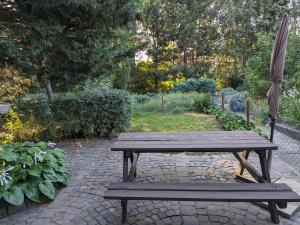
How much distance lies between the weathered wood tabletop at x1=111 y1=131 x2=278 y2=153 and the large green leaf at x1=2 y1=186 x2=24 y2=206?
112cm

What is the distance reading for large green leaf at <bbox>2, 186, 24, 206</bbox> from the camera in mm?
2757

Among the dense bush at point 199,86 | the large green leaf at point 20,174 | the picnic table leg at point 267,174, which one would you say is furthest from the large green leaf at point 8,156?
the dense bush at point 199,86

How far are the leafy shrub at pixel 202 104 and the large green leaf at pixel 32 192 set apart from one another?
7.32 metres

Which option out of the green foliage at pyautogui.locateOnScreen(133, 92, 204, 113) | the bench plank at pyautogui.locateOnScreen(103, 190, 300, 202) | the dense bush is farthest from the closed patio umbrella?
the dense bush

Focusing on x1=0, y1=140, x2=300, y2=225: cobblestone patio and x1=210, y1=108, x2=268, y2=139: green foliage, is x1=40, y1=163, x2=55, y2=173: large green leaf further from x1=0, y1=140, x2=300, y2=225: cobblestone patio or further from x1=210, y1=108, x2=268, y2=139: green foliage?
x1=210, y1=108, x2=268, y2=139: green foliage

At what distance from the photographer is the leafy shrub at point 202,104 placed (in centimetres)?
968

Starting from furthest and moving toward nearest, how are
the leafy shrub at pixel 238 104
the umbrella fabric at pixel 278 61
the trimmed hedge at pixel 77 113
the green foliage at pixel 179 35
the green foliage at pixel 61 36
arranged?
the green foliage at pixel 179 35 → the leafy shrub at pixel 238 104 → the trimmed hedge at pixel 77 113 → the green foliage at pixel 61 36 → the umbrella fabric at pixel 278 61

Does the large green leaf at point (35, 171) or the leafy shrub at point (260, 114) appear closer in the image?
the large green leaf at point (35, 171)

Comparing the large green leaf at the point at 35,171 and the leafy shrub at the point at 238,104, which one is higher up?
the leafy shrub at the point at 238,104

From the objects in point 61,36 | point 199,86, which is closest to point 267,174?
point 61,36

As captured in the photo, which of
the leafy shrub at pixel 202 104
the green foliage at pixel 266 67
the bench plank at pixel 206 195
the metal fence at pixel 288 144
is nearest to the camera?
the bench plank at pixel 206 195

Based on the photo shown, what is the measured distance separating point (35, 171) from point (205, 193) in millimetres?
1985

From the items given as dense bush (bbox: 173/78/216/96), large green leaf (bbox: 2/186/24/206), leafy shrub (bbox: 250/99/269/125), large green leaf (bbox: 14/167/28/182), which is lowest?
large green leaf (bbox: 2/186/24/206)

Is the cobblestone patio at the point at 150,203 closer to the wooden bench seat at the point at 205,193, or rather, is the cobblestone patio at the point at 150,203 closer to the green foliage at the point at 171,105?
the wooden bench seat at the point at 205,193
